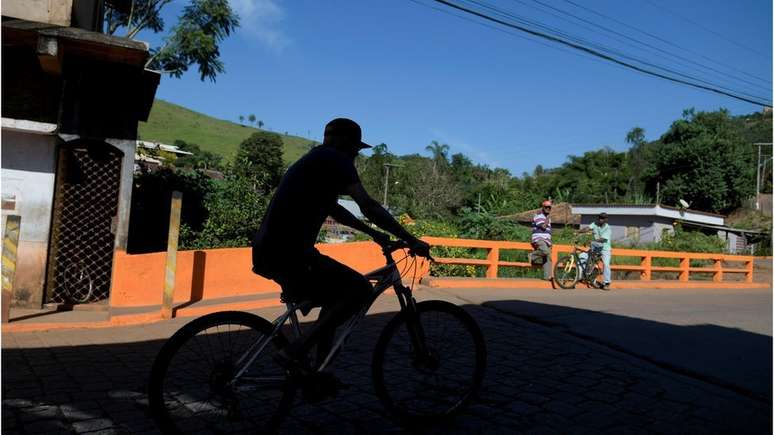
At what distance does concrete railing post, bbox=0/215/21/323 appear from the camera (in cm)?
673

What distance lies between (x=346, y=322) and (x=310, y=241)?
0.54 metres

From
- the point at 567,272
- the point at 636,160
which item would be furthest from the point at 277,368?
the point at 636,160

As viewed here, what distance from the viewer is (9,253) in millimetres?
6789

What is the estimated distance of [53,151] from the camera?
26.9ft

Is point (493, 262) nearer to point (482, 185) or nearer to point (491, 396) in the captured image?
point (491, 396)

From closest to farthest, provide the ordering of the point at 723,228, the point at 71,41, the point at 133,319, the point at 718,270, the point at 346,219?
the point at 346,219 < the point at 71,41 < the point at 133,319 < the point at 718,270 < the point at 723,228

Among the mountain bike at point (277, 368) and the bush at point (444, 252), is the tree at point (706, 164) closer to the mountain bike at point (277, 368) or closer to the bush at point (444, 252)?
the bush at point (444, 252)

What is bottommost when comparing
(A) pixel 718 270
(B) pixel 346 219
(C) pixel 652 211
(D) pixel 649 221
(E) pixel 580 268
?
(E) pixel 580 268

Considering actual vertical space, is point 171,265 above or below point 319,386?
above

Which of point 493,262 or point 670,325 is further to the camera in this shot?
point 493,262

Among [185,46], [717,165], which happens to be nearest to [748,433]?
[185,46]

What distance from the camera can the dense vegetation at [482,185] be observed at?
1211cm

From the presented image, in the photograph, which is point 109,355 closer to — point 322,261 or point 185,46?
point 322,261

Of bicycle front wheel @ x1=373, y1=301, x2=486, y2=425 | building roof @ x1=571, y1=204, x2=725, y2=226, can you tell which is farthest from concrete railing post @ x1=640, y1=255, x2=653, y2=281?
building roof @ x1=571, y1=204, x2=725, y2=226
